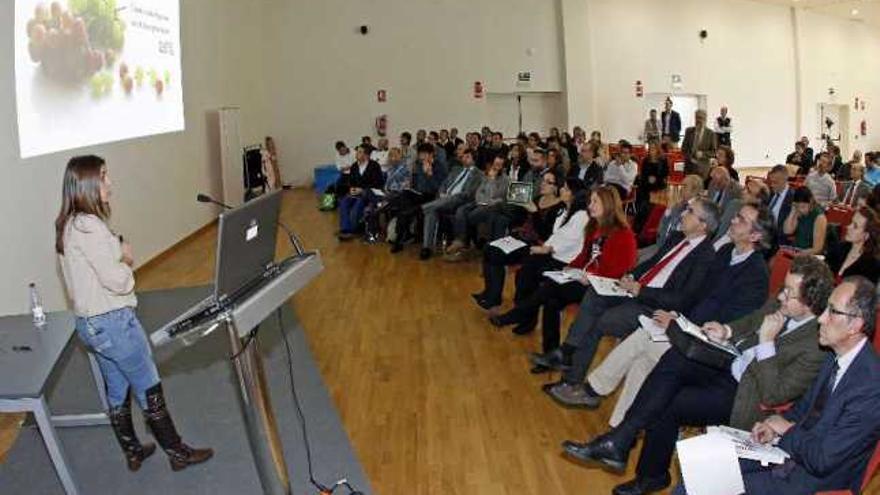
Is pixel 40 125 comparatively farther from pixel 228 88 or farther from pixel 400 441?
pixel 228 88

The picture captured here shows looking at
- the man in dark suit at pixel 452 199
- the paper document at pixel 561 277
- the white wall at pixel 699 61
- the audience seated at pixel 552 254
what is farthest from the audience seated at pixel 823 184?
the white wall at pixel 699 61

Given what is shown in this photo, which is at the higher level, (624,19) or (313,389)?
(624,19)

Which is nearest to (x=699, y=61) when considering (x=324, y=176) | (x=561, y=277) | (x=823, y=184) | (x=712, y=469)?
(x=324, y=176)

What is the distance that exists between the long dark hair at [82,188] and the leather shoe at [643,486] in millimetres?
2438

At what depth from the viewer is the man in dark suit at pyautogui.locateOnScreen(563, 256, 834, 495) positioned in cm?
281

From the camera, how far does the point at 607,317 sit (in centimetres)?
406

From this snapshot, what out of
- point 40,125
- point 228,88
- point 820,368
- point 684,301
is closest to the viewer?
point 820,368

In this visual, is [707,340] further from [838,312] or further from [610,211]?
[610,211]

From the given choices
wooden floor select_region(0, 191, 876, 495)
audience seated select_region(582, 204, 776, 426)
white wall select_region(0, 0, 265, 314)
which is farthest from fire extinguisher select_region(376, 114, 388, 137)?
audience seated select_region(582, 204, 776, 426)

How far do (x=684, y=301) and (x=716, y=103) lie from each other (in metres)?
15.3

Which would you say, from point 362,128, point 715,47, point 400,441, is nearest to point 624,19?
point 715,47

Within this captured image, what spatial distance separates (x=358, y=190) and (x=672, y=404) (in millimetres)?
6894

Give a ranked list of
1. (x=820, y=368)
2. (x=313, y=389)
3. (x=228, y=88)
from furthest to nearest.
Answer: (x=228, y=88), (x=313, y=389), (x=820, y=368)

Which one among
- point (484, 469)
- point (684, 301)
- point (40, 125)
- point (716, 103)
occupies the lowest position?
point (484, 469)
